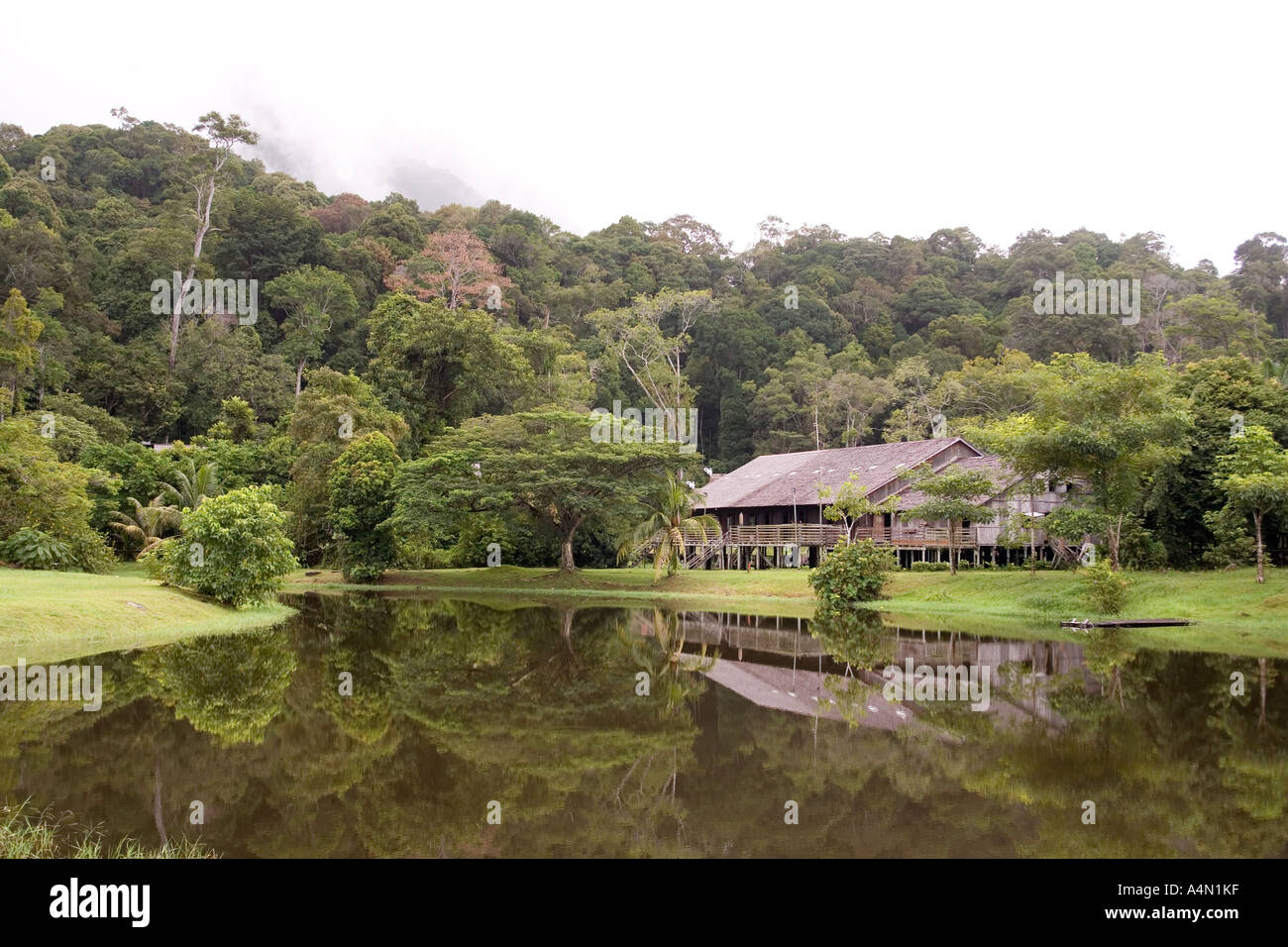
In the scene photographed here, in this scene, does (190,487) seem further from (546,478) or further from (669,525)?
(669,525)

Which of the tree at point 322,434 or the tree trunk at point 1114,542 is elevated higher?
the tree at point 322,434

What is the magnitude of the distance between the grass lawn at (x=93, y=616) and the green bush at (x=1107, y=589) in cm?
2098

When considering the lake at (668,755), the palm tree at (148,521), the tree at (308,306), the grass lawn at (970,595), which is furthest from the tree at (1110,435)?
the tree at (308,306)

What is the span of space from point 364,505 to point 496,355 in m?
13.5

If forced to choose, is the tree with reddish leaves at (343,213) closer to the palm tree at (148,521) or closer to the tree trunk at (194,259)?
the tree trunk at (194,259)

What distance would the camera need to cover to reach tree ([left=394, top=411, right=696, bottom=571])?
114ft

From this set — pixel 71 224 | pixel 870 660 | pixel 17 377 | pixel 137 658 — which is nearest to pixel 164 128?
pixel 71 224

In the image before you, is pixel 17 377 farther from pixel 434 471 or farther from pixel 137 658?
pixel 137 658

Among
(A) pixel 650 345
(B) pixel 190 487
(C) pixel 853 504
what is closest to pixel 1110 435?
(C) pixel 853 504

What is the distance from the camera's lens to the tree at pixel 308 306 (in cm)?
5353

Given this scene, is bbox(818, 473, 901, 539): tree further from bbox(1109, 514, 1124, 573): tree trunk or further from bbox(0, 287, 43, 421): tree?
bbox(0, 287, 43, 421): tree
